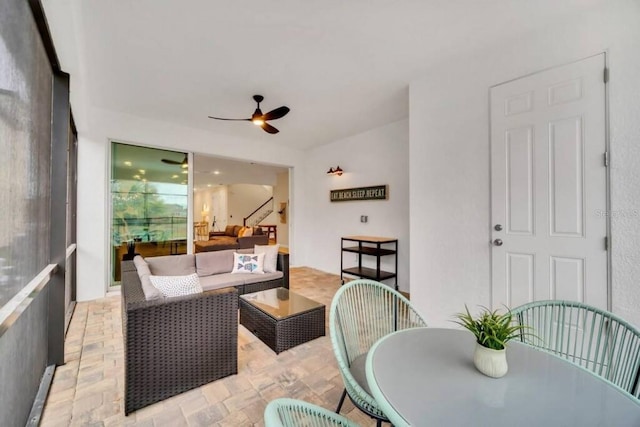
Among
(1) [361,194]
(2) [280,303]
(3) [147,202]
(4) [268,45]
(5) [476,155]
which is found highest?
(4) [268,45]

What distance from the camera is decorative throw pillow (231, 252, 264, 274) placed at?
3.74 m

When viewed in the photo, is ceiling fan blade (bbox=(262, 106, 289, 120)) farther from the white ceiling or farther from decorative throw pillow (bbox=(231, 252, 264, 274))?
decorative throw pillow (bbox=(231, 252, 264, 274))

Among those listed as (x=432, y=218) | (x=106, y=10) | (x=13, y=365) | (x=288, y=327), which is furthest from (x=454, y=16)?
(x=13, y=365)

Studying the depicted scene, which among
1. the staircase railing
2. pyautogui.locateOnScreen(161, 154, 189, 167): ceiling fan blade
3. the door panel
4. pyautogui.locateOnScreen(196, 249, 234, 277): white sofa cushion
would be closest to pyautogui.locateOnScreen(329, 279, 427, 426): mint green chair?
the door panel

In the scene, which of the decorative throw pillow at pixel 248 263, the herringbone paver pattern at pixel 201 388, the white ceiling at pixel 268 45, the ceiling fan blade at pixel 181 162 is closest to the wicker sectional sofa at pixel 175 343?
the herringbone paver pattern at pixel 201 388

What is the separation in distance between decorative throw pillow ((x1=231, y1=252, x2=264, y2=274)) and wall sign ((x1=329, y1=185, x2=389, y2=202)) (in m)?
2.19

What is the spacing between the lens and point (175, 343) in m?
1.79

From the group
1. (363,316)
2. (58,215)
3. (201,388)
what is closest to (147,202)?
(58,215)

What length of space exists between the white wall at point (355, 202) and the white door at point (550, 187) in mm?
1901

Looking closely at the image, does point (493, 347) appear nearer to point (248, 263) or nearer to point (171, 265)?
point (248, 263)

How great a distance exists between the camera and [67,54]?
6.44 ft

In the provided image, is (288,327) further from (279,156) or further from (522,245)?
(279,156)

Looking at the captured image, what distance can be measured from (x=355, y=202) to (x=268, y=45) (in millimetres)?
3215

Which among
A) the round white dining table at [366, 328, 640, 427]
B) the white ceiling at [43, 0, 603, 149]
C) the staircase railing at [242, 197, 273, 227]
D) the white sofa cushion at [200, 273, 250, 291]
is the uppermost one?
the white ceiling at [43, 0, 603, 149]
